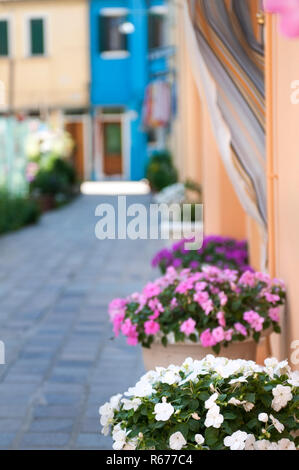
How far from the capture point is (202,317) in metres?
3.22

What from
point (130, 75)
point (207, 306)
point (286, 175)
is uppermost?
point (130, 75)

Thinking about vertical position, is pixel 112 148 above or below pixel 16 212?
above

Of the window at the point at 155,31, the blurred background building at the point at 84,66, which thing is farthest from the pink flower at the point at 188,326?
the window at the point at 155,31

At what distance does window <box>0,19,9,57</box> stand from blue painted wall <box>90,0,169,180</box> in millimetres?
2564

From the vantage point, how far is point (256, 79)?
3615 millimetres

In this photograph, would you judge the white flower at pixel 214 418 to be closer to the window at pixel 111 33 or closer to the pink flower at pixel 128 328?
the pink flower at pixel 128 328

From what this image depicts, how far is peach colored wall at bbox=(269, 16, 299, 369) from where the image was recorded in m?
2.97

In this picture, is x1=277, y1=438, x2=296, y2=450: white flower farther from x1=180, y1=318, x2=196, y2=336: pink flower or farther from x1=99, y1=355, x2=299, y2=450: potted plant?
x1=180, y1=318, x2=196, y2=336: pink flower

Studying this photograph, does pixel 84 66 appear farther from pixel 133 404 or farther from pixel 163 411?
pixel 163 411

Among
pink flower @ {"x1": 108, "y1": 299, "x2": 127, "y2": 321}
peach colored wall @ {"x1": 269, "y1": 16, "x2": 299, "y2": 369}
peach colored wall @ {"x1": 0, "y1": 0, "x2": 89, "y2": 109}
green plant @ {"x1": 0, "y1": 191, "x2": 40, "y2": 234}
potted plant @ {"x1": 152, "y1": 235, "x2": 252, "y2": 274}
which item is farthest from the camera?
peach colored wall @ {"x1": 0, "y1": 0, "x2": 89, "y2": 109}

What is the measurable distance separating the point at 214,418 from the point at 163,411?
0.14m

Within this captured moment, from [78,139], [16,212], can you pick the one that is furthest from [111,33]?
[16,212]

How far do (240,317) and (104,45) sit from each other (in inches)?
859

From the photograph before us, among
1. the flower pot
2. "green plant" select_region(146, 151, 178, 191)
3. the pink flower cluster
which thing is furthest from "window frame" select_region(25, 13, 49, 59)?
the pink flower cluster
